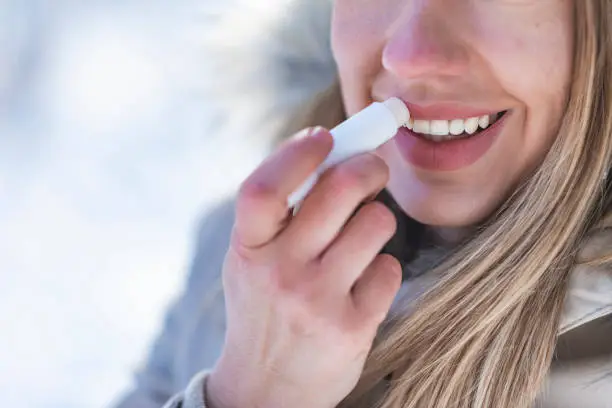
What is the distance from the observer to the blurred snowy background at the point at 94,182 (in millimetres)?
843

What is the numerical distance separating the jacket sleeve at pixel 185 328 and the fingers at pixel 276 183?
1.21 feet

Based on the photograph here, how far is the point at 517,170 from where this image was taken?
60 cm

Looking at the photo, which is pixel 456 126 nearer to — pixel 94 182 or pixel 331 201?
pixel 331 201

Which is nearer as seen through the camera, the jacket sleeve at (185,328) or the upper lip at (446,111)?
the upper lip at (446,111)

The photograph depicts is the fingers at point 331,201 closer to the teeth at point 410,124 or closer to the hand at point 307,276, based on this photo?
the hand at point 307,276

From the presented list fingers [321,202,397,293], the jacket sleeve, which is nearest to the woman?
fingers [321,202,397,293]

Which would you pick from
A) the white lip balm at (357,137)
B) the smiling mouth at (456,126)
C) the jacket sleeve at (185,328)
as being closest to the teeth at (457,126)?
the smiling mouth at (456,126)

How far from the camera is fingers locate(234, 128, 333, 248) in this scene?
0.45m

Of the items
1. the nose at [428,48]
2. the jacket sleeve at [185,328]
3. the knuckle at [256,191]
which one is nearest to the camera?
the knuckle at [256,191]

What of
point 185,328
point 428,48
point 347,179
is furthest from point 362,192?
point 185,328

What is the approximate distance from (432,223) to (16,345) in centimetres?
48

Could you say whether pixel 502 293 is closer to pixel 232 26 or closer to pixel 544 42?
pixel 544 42

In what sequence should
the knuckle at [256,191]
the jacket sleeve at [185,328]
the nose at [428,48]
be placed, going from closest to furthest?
the knuckle at [256,191]
the nose at [428,48]
the jacket sleeve at [185,328]

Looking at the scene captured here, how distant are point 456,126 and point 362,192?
6.6 inches
